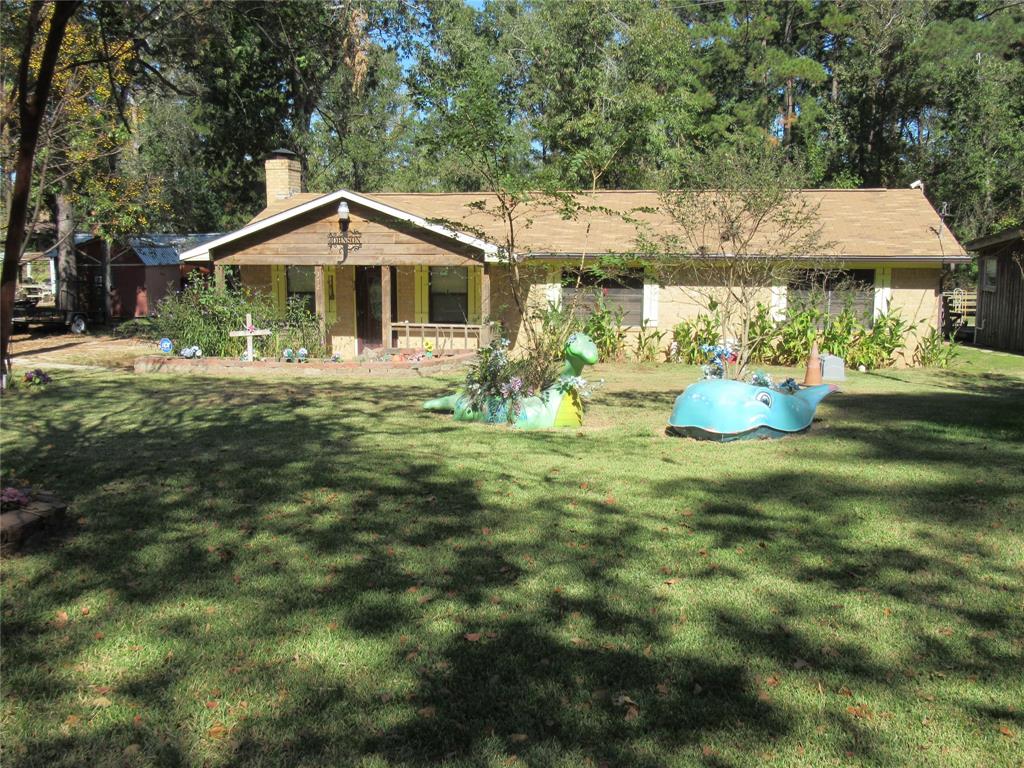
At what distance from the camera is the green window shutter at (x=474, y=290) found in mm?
19656

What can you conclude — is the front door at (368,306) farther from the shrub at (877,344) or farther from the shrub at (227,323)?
the shrub at (877,344)

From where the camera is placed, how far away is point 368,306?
2122 cm

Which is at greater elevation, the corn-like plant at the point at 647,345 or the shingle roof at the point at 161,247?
the shingle roof at the point at 161,247


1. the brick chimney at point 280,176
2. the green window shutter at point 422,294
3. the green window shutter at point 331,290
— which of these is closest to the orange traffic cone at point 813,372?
the green window shutter at point 422,294

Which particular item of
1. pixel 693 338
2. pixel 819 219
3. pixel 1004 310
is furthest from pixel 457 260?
pixel 1004 310

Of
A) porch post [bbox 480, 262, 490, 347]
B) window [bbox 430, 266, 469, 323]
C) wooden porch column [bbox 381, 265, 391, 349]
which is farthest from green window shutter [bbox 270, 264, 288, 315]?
porch post [bbox 480, 262, 490, 347]

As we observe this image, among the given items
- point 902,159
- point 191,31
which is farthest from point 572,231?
point 902,159

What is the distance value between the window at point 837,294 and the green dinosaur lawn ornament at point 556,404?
947 cm

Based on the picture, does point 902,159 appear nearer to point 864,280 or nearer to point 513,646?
point 864,280

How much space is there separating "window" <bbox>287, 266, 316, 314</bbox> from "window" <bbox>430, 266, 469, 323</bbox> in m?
3.00

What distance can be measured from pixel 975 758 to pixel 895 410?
9107 millimetres

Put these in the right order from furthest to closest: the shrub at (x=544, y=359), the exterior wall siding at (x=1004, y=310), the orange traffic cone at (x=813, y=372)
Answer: the exterior wall siding at (x=1004, y=310)
the orange traffic cone at (x=813, y=372)
the shrub at (x=544, y=359)

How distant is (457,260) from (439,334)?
2316 mm

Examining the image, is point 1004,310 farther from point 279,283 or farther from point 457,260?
point 279,283
